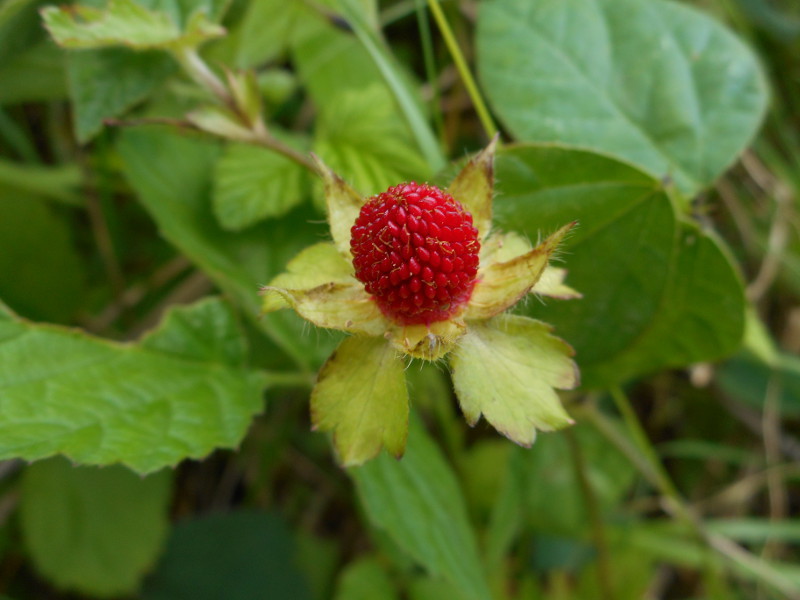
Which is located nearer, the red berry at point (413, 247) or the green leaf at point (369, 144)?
the red berry at point (413, 247)

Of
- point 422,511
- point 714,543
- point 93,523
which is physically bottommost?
point 714,543

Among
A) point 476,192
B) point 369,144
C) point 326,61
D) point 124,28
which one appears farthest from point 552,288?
point 326,61

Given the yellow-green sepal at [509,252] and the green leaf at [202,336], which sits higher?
the yellow-green sepal at [509,252]

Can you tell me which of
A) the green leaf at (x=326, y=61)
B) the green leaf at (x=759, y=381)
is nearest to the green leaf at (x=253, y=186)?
the green leaf at (x=326, y=61)

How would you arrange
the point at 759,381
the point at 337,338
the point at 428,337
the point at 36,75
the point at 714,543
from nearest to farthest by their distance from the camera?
the point at 428,337 → the point at 337,338 → the point at 36,75 → the point at 714,543 → the point at 759,381

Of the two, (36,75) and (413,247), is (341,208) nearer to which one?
(413,247)

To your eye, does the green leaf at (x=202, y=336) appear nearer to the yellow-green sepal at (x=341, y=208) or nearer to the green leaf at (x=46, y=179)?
the yellow-green sepal at (x=341, y=208)
